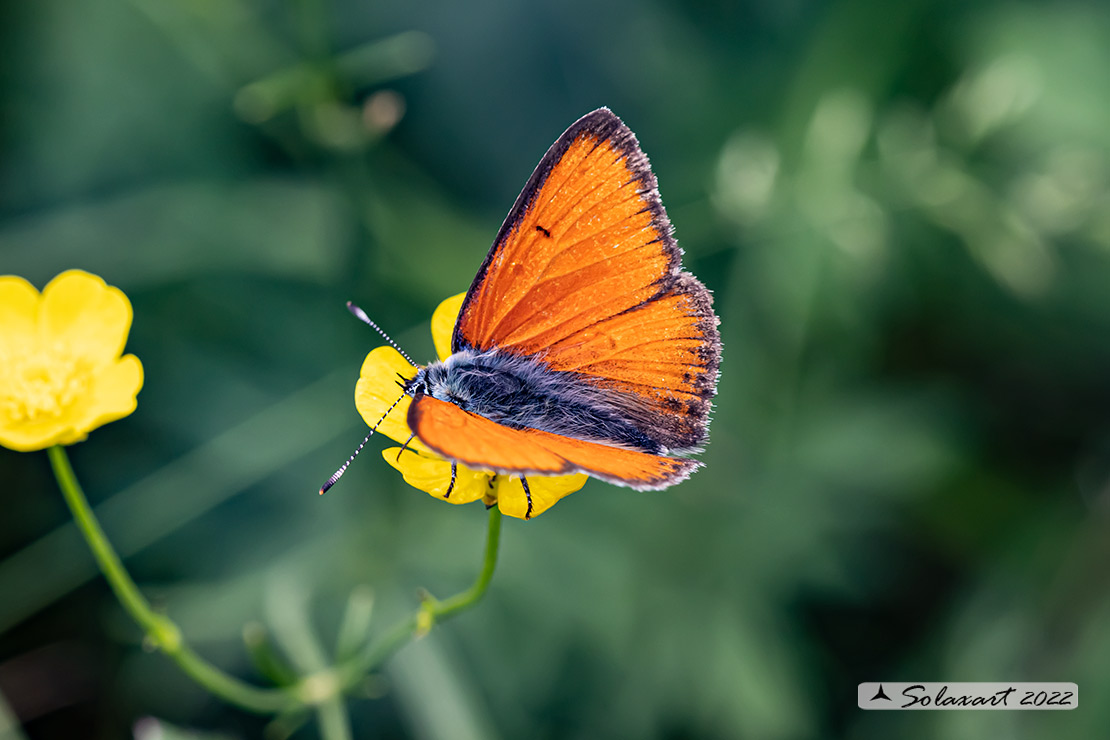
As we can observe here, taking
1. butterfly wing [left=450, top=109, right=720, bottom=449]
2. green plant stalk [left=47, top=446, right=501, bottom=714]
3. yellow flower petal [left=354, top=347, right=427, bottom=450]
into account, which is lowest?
green plant stalk [left=47, top=446, right=501, bottom=714]

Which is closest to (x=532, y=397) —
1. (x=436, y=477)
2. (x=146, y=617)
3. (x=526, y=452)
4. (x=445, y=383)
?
(x=445, y=383)

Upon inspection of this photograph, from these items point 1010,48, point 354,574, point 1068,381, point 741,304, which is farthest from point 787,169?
point 354,574

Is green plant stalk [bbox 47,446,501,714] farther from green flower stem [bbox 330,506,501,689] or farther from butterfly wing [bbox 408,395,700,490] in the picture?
butterfly wing [bbox 408,395,700,490]

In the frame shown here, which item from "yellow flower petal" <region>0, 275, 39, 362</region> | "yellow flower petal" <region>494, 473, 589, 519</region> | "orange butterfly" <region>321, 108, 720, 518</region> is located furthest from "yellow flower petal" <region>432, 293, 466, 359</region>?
"yellow flower petal" <region>0, 275, 39, 362</region>

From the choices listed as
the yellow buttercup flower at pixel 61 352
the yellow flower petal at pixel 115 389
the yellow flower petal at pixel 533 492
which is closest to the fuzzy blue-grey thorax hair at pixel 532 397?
the yellow flower petal at pixel 533 492

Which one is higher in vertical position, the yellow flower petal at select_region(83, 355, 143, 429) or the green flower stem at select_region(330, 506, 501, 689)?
the yellow flower petal at select_region(83, 355, 143, 429)

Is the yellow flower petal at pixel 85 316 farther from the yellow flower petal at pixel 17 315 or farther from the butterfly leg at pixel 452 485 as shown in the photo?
the butterfly leg at pixel 452 485
